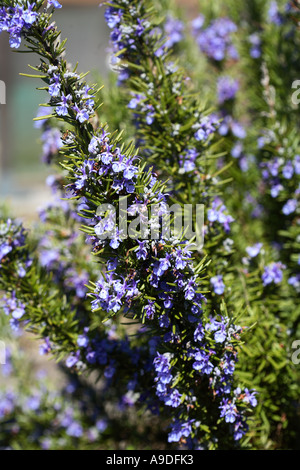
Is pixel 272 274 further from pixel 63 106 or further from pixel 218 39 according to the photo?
pixel 218 39

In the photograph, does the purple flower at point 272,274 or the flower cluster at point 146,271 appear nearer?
the flower cluster at point 146,271

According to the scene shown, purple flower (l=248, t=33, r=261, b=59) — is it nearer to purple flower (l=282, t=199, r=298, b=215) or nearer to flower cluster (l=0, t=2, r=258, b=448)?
purple flower (l=282, t=199, r=298, b=215)

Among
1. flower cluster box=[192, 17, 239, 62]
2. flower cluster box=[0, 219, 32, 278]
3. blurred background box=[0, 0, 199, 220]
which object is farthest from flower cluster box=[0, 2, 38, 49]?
blurred background box=[0, 0, 199, 220]

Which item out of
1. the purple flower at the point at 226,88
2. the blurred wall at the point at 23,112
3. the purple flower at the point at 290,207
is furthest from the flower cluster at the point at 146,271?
the blurred wall at the point at 23,112

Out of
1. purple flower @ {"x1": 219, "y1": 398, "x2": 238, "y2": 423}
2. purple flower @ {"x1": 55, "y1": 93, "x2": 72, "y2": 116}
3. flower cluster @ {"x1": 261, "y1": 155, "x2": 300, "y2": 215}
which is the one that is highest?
purple flower @ {"x1": 55, "y1": 93, "x2": 72, "y2": 116}

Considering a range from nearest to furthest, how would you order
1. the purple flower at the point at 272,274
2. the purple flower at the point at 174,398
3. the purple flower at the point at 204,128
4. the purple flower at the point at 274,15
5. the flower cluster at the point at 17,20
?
the flower cluster at the point at 17,20, the purple flower at the point at 174,398, the purple flower at the point at 204,128, the purple flower at the point at 272,274, the purple flower at the point at 274,15

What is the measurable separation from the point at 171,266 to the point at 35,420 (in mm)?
1866

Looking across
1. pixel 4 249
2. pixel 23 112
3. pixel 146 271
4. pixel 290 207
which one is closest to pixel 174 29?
pixel 290 207

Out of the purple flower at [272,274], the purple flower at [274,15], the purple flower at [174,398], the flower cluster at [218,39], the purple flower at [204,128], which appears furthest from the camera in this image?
the flower cluster at [218,39]

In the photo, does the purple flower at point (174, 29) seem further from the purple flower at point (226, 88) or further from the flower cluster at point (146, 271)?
the flower cluster at point (146, 271)

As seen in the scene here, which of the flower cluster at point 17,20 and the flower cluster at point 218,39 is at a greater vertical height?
the flower cluster at point 218,39
